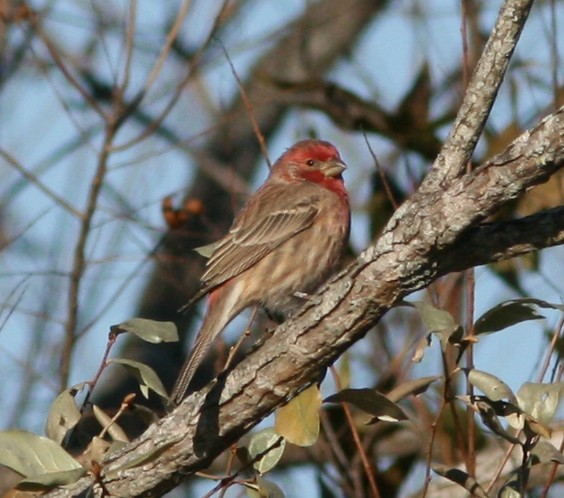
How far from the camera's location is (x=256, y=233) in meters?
6.21

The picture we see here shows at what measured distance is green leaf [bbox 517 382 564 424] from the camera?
3508 mm

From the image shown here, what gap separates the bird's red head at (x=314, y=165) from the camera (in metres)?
6.66

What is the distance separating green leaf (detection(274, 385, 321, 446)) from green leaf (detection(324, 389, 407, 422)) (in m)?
0.11

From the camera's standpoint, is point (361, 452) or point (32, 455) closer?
point (32, 455)

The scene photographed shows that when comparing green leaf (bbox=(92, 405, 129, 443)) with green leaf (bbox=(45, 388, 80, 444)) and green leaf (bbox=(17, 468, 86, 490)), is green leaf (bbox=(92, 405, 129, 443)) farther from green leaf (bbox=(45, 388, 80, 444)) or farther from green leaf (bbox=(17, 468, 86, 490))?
green leaf (bbox=(17, 468, 86, 490))

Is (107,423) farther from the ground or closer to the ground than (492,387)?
farther from the ground

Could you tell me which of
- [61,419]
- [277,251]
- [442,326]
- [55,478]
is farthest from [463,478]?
[277,251]

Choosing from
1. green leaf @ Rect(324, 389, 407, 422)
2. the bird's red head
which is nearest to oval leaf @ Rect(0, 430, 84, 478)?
green leaf @ Rect(324, 389, 407, 422)

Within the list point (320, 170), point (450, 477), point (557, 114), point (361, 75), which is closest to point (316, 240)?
point (320, 170)

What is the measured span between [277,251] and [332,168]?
0.76 metres

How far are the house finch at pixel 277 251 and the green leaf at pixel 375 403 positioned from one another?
1.76m

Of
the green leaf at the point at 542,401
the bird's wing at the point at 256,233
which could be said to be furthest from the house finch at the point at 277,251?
the green leaf at the point at 542,401

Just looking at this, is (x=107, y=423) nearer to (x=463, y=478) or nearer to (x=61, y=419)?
(x=61, y=419)

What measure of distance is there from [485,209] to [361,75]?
15.5ft
